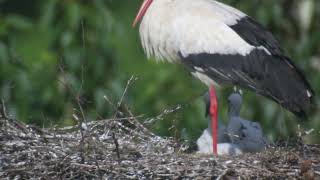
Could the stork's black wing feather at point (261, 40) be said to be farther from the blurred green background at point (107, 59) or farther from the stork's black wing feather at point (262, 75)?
the blurred green background at point (107, 59)

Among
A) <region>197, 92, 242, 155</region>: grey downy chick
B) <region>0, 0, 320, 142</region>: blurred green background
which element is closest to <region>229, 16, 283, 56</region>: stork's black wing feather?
<region>197, 92, 242, 155</region>: grey downy chick

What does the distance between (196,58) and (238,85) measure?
0.23 metres

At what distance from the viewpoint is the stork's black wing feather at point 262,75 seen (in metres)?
6.90

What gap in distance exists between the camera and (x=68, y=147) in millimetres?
6422

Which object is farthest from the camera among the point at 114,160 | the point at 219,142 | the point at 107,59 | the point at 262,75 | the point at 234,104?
the point at 107,59

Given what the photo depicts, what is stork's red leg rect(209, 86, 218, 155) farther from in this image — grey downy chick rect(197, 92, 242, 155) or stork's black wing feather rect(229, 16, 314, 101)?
stork's black wing feather rect(229, 16, 314, 101)

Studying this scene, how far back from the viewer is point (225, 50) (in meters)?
7.07

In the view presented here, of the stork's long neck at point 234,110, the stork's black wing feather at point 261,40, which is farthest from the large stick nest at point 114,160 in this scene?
the stork's long neck at point 234,110

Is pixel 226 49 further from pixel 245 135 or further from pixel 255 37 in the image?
pixel 245 135

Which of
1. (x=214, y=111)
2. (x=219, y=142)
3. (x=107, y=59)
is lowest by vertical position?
(x=219, y=142)

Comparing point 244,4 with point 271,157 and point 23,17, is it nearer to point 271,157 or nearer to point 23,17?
point 23,17

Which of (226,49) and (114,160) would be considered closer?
(114,160)

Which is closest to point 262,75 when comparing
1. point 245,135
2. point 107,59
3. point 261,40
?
point 261,40

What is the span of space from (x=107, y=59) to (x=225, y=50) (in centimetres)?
166
